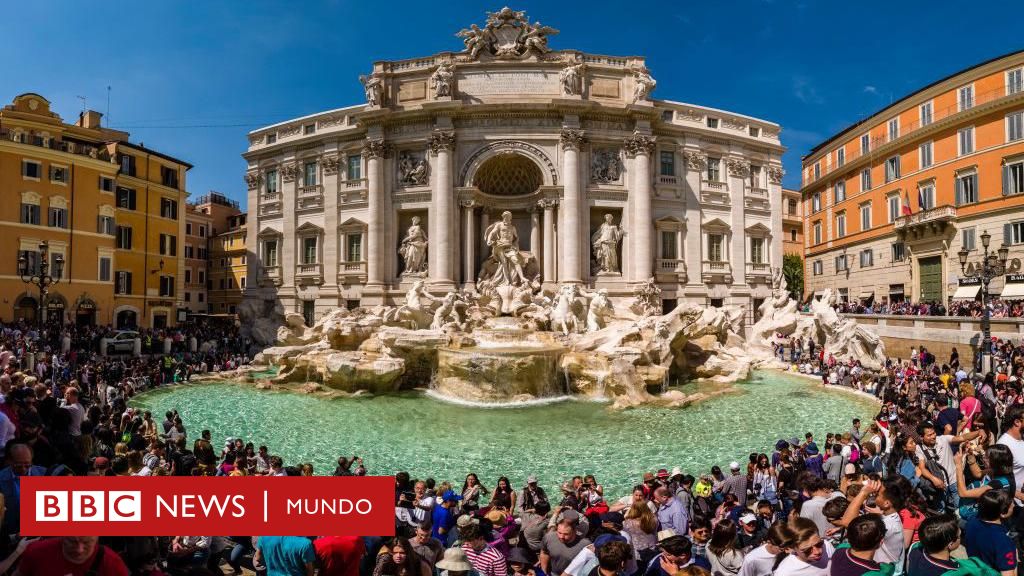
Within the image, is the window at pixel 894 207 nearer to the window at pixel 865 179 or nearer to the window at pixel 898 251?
the window at pixel 898 251

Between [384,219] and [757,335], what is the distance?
60.8 ft

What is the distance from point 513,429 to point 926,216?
26.4 metres

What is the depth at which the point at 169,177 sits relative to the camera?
30.6 m

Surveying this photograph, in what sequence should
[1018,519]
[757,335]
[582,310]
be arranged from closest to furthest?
[1018,519], [582,310], [757,335]

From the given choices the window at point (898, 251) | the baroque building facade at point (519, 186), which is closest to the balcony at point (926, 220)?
the window at point (898, 251)

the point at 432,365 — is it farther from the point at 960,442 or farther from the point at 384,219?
the point at 960,442

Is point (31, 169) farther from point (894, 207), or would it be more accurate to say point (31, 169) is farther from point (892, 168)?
point (892, 168)

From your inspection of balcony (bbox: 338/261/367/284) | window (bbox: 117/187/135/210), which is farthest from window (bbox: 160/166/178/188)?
balcony (bbox: 338/261/367/284)

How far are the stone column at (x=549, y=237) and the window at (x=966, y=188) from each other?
1995cm

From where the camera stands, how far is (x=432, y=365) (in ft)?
57.6

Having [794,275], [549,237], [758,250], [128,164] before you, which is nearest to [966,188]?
[758,250]

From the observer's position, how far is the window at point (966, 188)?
2497 cm

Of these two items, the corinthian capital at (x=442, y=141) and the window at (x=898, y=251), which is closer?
the corinthian capital at (x=442, y=141)

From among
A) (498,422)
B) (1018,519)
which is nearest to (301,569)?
(1018,519)
